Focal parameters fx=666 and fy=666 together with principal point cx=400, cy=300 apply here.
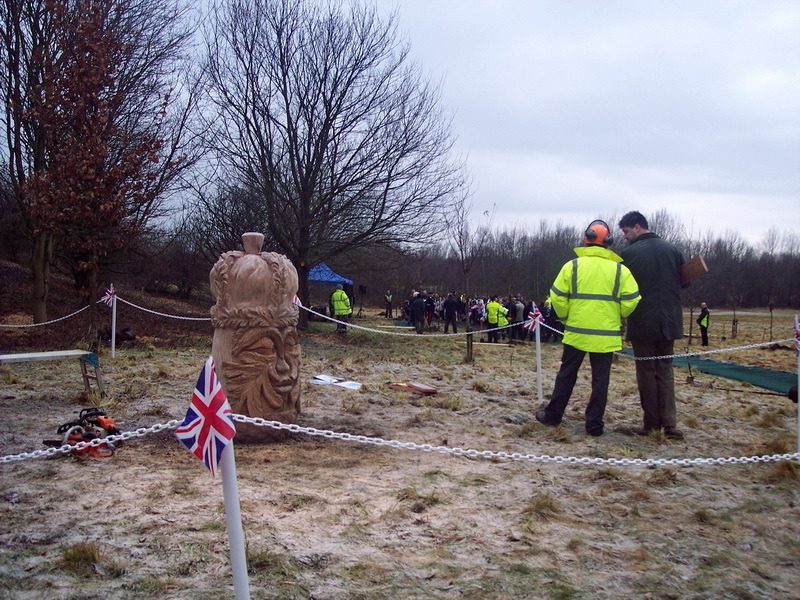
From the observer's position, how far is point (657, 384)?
6930 millimetres

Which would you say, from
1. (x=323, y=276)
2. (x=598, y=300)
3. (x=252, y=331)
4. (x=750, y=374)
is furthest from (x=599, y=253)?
(x=323, y=276)

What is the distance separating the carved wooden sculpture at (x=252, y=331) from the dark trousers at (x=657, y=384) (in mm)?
3632

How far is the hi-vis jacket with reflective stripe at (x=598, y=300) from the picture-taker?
668 centimetres

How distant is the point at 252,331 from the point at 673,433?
4359 mm

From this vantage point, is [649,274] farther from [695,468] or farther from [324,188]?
[324,188]

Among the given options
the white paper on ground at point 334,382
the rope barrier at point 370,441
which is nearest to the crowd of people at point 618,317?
the rope barrier at point 370,441

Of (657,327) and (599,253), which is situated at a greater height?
(599,253)

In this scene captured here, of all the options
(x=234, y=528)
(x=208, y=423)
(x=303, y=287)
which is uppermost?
(x=303, y=287)

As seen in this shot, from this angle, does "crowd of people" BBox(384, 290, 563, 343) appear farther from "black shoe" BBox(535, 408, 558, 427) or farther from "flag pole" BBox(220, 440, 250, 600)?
"flag pole" BBox(220, 440, 250, 600)

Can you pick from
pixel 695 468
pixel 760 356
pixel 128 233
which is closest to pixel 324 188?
pixel 128 233

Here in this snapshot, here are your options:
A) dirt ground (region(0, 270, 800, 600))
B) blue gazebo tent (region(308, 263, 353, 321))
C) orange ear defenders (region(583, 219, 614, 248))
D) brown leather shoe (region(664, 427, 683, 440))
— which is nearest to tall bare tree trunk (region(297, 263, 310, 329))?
blue gazebo tent (region(308, 263, 353, 321))

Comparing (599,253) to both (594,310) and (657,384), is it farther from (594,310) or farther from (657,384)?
(657,384)

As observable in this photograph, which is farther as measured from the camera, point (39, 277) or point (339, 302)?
point (339, 302)

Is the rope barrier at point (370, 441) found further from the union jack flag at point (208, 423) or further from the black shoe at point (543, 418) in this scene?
the black shoe at point (543, 418)
